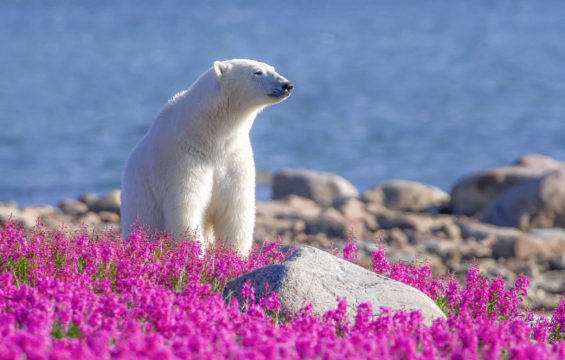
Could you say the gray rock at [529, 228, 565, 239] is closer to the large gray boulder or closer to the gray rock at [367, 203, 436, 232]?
the gray rock at [367, 203, 436, 232]

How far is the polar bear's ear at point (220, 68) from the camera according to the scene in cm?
722

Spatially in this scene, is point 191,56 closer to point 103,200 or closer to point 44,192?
point 44,192

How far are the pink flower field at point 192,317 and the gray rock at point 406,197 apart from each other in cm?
1126

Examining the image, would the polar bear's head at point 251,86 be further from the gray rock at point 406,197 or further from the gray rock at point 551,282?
the gray rock at point 406,197

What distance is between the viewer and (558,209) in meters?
14.6

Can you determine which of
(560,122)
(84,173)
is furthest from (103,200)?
(560,122)

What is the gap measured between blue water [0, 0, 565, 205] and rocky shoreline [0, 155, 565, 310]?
12.8 feet

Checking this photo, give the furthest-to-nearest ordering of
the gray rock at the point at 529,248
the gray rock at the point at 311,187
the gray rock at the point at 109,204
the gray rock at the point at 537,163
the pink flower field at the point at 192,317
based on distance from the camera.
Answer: the gray rock at the point at 537,163 < the gray rock at the point at 311,187 < the gray rock at the point at 109,204 < the gray rock at the point at 529,248 < the pink flower field at the point at 192,317

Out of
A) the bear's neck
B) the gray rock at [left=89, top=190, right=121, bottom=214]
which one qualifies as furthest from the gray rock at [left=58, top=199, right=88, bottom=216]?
the bear's neck

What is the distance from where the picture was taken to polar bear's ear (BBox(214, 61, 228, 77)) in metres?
7.22

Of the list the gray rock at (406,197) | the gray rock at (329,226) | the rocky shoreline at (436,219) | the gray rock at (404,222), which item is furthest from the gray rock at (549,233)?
the gray rock at (406,197)

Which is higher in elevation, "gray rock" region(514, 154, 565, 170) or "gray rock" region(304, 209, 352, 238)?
"gray rock" region(514, 154, 565, 170)

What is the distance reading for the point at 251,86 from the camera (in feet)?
23.7

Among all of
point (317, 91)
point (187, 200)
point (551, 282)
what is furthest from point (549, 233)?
point (317, 91)
